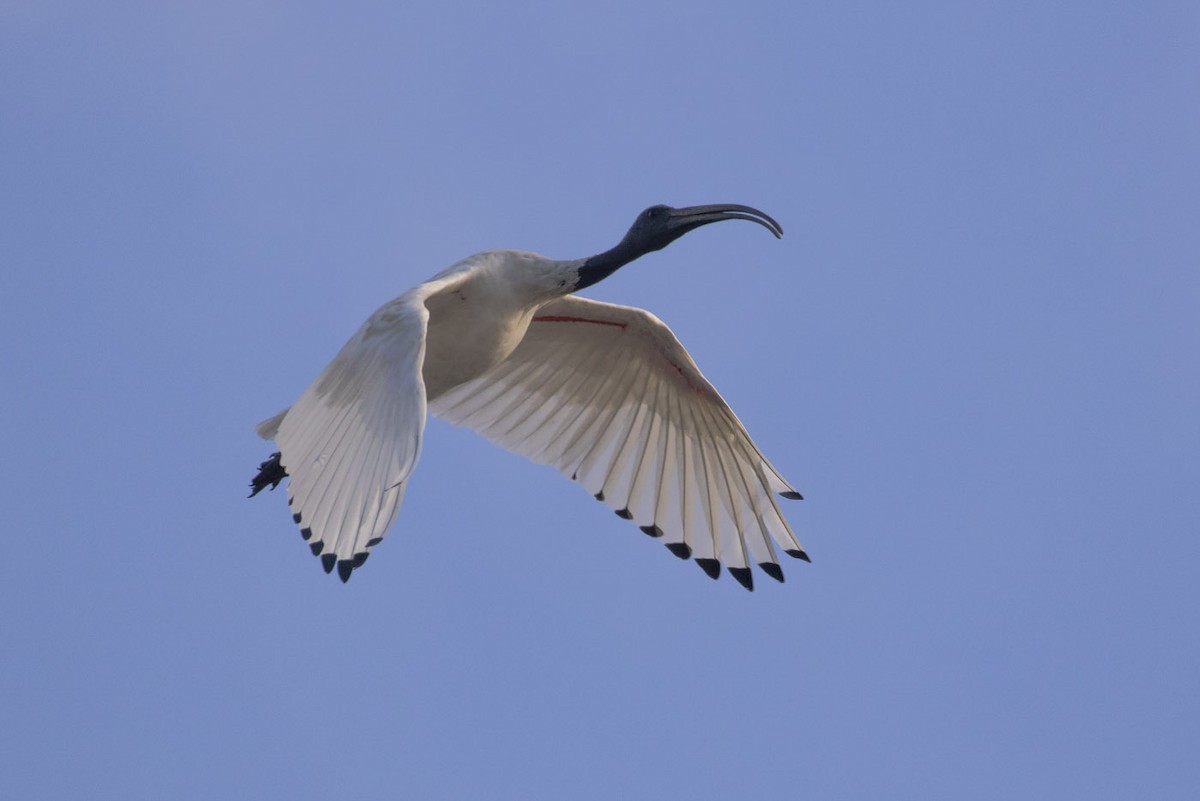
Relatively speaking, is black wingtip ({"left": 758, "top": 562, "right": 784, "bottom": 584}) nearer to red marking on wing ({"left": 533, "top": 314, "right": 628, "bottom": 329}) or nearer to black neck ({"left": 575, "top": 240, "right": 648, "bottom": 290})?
red marking on wing ({"left": 533, "top": 314, "right": 628, "bottom": 329})

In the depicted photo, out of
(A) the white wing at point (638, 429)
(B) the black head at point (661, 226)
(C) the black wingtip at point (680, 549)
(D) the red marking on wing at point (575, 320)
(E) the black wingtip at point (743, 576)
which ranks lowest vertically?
(E) the black wingtip at point (743, 576)

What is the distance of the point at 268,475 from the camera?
10484 mm

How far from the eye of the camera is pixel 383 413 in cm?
804

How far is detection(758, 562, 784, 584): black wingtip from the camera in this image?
10.4m

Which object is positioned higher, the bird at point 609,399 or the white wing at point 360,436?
the bird at point 609,399

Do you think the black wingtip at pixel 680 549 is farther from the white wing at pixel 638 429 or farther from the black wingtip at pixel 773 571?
the black wingtip at pixel 773 571

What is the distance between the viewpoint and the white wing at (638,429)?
10.5 meters

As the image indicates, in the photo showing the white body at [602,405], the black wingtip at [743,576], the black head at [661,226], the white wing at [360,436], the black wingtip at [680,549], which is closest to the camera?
the white wing at [360,436]

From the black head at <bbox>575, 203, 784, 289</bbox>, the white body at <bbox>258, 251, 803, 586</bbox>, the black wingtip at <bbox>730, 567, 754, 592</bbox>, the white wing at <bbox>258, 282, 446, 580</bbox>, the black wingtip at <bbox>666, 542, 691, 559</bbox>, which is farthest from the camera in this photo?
the black wingtip at <bbox>666, 542, 691, 559</bbox>

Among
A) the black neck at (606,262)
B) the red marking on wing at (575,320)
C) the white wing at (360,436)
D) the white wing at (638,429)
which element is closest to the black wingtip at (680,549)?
the white wing at (638,429)

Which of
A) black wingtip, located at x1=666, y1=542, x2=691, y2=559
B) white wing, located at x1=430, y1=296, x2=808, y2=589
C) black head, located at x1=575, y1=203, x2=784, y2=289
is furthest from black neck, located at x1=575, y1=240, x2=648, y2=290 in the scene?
black wingtip, located at x1=666, y1=542, x2=691, y2=559

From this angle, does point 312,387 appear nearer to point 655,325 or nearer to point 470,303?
point 470,303

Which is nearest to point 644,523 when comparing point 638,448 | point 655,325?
point 638,448

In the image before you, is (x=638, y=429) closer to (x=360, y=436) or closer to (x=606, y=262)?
(x=606, y=262)
